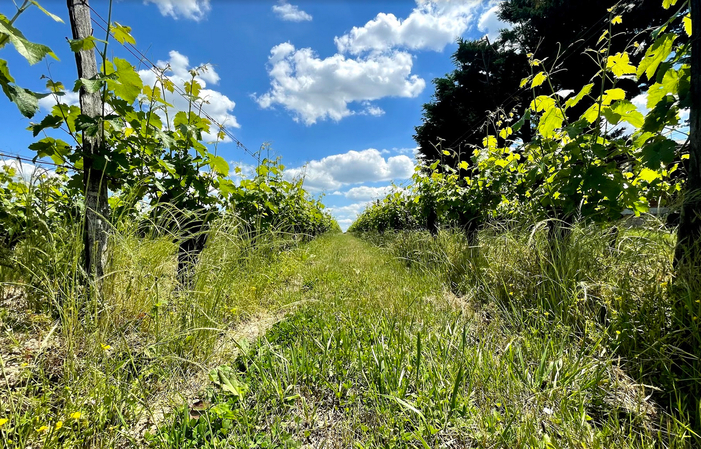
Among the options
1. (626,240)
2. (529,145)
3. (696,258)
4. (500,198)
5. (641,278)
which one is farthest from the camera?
(500,198)

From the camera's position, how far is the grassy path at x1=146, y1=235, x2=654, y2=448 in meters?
1.19

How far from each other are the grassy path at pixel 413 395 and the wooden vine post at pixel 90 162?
112cm

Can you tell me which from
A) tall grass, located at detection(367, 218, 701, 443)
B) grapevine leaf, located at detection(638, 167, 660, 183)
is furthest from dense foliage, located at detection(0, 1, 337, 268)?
grapevine leaf, located at detection(638, 167, 660, 183)

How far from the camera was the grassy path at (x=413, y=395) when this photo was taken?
1189mm

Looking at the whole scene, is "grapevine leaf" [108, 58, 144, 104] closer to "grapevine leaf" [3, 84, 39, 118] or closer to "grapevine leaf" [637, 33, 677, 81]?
"grapevine leaf" [3, 84, 39, 118]

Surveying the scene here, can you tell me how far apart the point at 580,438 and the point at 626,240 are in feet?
6.08

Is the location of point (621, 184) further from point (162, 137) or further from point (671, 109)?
point (162, 137)

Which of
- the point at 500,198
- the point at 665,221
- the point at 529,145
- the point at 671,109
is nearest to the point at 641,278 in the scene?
the point at 665,221

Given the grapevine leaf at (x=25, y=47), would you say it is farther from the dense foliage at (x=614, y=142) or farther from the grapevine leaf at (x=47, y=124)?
the dense foliage at (x=614, y=142)

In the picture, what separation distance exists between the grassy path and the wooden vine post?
1121mm

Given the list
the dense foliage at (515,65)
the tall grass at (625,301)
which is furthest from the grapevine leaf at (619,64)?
the dense foliage at (515,65)

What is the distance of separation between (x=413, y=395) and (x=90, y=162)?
237 cm

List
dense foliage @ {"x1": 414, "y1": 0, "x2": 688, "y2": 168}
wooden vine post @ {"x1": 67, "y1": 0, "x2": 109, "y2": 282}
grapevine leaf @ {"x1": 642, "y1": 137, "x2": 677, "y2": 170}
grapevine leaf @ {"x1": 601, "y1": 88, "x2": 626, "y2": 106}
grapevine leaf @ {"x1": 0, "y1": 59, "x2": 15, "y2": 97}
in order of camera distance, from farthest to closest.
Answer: dense foliage @ {"x1": 414, "y1": 0, "x2": 688, "y2": 168}
grapevine leaf @ {"x1": 601, "y1": 88, "x2": 626, "y2": 106}
wooden vine post @ {"x1": 67, "y1": 0, "x2": 109, "y2": 282}
grapevine leaf @ {"x1": 642, "y1": 137, "x2": 677, "y2": 170}
grapevine leaf @ {"x1": 0, "y1": 59, "x2": 15, "y2": 97}

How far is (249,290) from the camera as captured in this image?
3.02 metres
